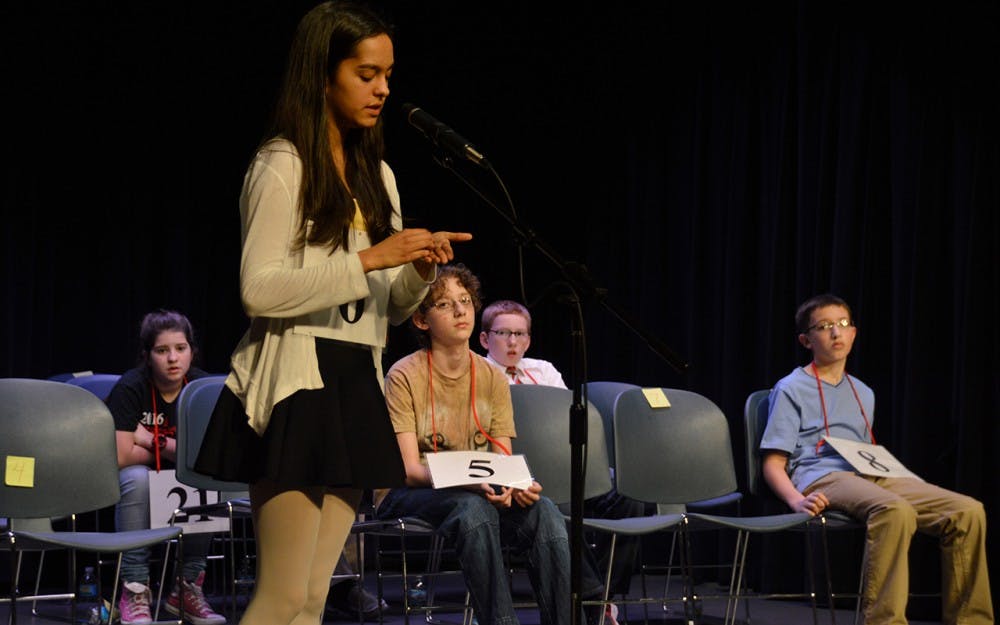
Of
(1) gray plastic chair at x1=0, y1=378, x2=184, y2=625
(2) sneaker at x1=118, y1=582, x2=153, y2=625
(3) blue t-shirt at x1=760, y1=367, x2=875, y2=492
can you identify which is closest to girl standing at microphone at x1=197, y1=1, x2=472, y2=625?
(1) gray plastic chair at x1=0, y1=378, x2=184, y2=625

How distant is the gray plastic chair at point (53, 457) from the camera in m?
3.48

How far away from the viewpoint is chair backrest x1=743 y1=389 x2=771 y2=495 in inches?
180

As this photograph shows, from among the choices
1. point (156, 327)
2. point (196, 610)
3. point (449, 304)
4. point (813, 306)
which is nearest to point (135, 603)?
point (196, 610)

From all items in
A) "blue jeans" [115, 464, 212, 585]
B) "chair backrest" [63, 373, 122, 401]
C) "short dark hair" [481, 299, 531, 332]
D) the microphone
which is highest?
the microphone

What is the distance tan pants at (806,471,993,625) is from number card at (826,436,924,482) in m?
0.06

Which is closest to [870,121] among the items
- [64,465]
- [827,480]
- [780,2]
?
[780,2]

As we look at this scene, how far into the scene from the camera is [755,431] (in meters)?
4.67

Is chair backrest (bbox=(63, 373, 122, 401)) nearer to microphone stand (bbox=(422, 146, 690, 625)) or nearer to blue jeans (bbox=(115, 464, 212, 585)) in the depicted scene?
blue jeans (bbox=(115, 464, 212, 585))

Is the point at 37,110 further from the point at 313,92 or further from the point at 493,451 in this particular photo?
the point at 313,92

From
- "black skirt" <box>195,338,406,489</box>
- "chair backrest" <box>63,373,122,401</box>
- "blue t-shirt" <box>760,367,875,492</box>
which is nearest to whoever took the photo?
"black skirt" <box>195,338,406,489</box>

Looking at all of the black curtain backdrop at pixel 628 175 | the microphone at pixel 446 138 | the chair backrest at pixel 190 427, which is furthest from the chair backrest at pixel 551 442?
the microphone at pixel 446 138

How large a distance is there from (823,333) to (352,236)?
3.14 metres

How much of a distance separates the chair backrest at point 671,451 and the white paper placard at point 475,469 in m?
0.80

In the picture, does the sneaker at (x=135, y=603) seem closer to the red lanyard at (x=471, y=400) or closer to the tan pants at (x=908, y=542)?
the red lanyard at (x=471, y=400)
